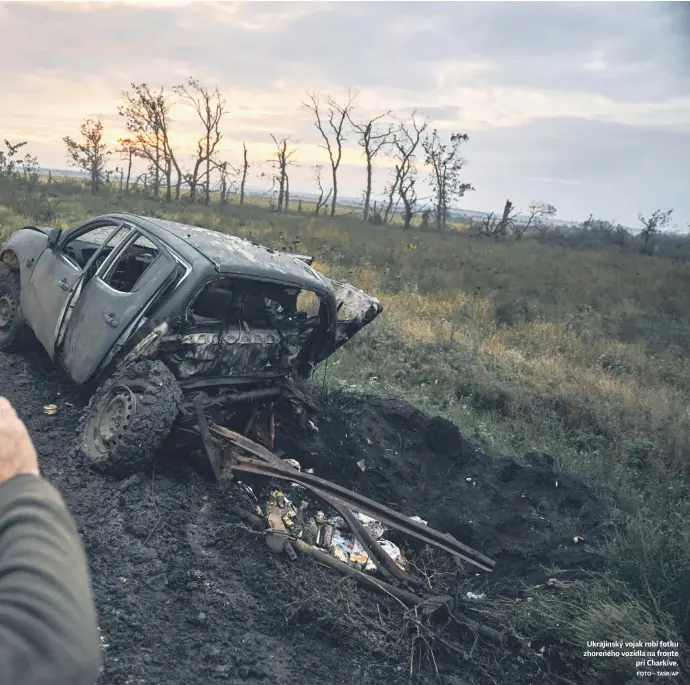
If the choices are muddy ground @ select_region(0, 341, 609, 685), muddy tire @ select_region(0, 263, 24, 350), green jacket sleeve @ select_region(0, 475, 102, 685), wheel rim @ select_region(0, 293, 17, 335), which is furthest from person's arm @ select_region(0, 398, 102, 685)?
wheel rim @ select_region(0, 293, 17, 335)

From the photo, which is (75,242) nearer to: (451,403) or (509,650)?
(451,403)

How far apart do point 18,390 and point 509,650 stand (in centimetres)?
442

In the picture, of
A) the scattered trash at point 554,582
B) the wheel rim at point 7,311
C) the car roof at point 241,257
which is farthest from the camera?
the wheel rim at point 7,311

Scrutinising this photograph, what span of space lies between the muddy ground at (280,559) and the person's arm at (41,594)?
1972 mm

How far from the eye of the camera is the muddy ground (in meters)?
3.05

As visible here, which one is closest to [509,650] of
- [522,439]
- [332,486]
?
[332,486]

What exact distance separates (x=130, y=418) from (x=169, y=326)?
0.69m

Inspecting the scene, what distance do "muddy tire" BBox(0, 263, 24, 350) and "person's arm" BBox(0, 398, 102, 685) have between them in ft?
18.2

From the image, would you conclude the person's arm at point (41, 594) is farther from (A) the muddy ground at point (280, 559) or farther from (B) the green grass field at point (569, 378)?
(B) the green grass field at point (569, 378)

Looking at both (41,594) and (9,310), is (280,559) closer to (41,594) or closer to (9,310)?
(41,594)

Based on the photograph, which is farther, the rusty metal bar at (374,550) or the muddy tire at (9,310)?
the muddy tire at (9,310)

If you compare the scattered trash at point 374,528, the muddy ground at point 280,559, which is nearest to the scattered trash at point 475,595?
the muddy ground at point 280,559

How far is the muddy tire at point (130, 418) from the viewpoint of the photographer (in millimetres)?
4250

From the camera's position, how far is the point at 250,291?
500 centimetres
